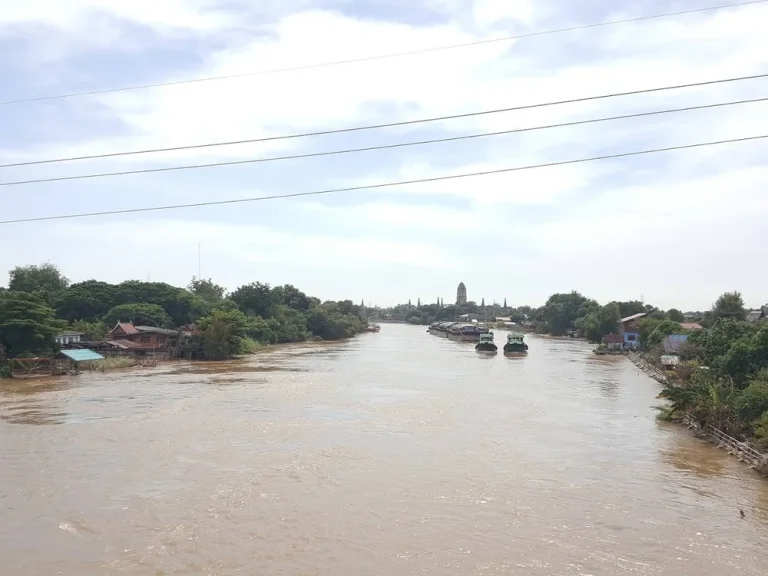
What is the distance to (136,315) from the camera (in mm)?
49969

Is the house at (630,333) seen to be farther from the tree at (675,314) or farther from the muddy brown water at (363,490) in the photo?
the muddy brown water at (363,490)

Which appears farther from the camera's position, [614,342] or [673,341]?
[614,342]

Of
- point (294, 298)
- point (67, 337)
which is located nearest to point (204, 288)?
point (294, 298)

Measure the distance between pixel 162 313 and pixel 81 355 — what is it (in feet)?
62.3

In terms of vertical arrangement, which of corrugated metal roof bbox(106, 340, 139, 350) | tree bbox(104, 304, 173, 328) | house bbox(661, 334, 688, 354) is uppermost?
tree bbox(104, 304, 173, 328)

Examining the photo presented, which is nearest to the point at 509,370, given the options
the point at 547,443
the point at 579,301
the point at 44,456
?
the point at 547,443

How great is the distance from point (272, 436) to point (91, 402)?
31.9 ft

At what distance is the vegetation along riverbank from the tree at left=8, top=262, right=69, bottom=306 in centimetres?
9

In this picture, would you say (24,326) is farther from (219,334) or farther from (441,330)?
(441,330)

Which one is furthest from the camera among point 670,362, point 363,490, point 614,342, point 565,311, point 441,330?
point 441,330

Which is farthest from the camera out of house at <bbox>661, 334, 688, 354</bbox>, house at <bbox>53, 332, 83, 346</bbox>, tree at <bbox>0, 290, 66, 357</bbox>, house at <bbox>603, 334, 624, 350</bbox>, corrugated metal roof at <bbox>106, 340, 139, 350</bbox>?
house at <bbox>603, 334, 624, 350</bbox>

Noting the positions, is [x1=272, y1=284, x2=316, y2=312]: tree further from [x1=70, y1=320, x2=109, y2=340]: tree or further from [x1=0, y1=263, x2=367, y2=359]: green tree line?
[x1=70, y1=320, x2=109, y2=340]: tree

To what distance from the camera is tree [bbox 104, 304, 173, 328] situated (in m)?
49.6

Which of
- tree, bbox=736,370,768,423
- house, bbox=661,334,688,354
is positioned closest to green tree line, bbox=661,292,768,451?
tree, bbox=736,370,768,423
